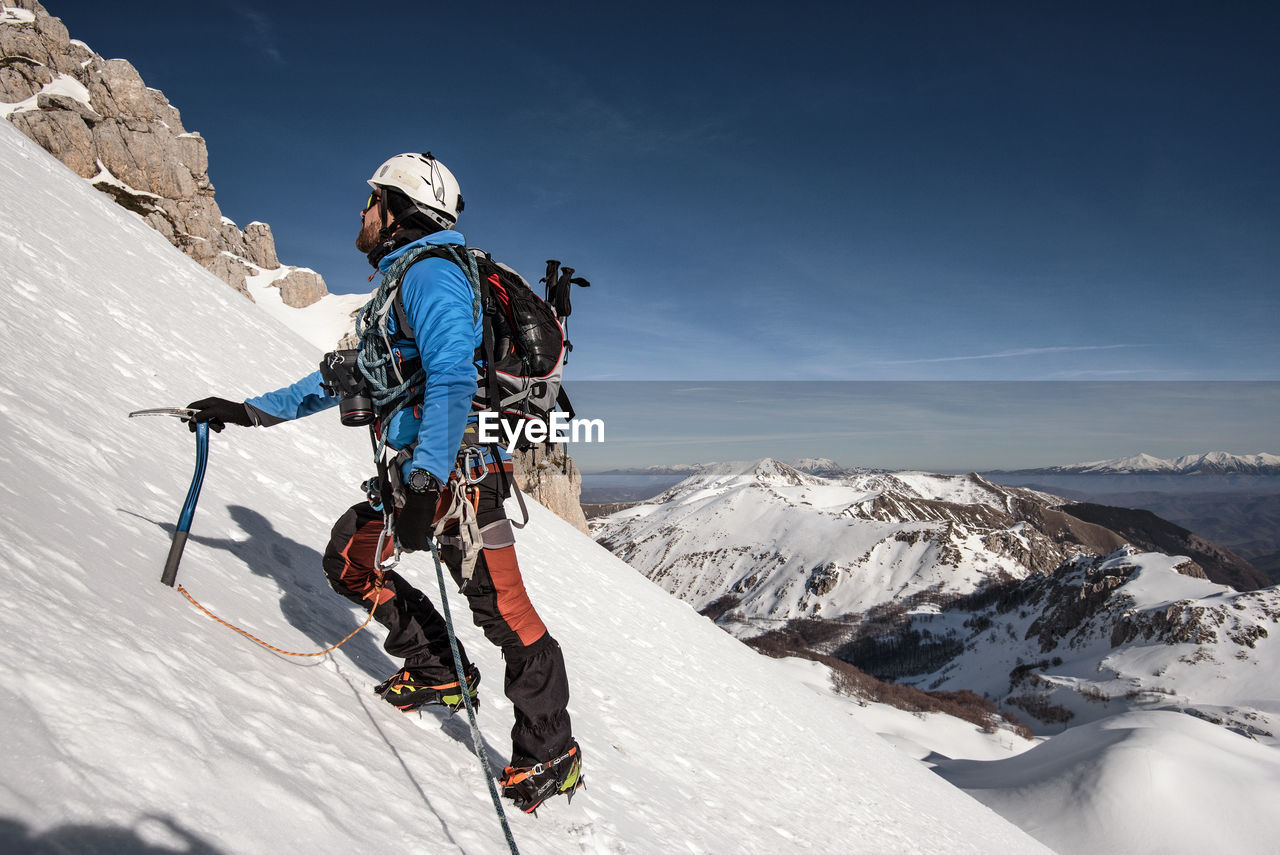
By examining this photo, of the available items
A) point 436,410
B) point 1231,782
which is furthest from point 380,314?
point 1231,782

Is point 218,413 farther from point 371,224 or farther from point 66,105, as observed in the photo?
point 66,105

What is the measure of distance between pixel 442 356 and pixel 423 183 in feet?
4.64

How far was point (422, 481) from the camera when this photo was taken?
10.2ft

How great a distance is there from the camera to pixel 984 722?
234 ft

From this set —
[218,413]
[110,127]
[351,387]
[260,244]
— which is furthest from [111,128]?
[351,387]

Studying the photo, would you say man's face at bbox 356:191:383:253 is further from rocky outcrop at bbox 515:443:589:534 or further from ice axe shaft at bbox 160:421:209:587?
rocky outcrop at bbox 515:443:589:534

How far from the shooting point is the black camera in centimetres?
384

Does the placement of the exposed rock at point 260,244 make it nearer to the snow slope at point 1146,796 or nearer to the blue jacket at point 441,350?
the snow slope at point 1146,796

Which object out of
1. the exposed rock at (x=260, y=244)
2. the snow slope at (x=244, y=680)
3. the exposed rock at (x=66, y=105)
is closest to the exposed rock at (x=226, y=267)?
the exposed rock at (x=66, y=105)

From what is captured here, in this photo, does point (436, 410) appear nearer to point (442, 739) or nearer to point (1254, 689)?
A: point (442, 739)

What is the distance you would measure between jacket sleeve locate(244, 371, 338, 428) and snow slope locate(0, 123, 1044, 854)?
1.17 m

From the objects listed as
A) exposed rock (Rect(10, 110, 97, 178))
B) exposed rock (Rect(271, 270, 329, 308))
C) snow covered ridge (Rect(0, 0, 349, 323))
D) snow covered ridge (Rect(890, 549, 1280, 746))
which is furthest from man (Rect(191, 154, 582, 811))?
snow covered ridge (Rect(890, 549, 1280, 746))

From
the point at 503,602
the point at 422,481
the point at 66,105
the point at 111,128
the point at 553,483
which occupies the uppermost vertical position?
the point at 66,105

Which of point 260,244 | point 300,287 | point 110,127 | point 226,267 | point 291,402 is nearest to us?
point 291,402
